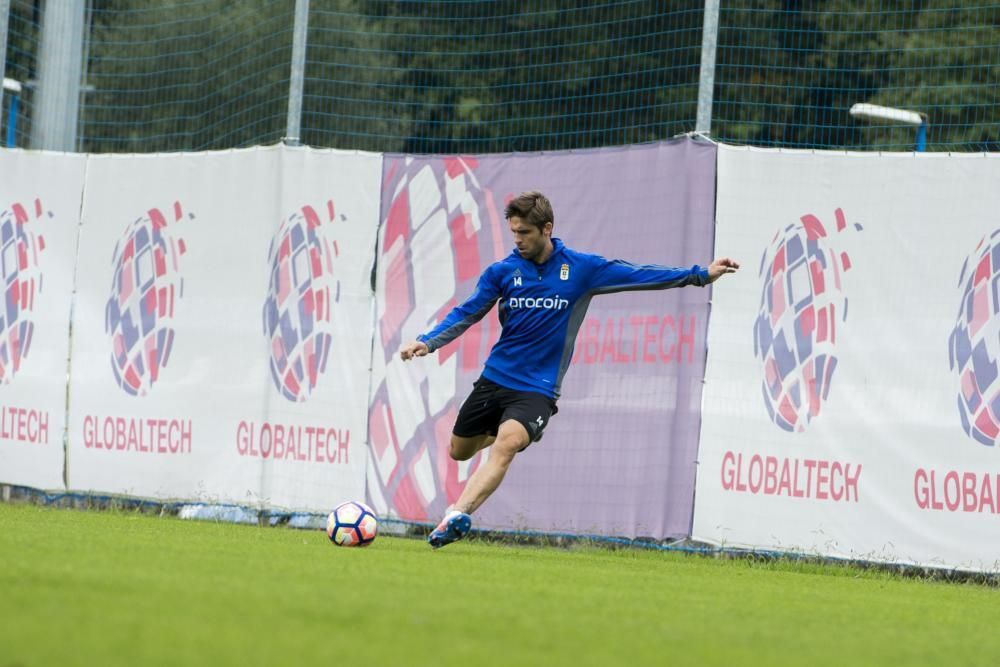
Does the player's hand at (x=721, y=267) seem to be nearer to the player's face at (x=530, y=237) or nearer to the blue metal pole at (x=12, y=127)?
the player's face at (x=530, y=237)

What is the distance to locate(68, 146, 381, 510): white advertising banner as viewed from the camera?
471 inches

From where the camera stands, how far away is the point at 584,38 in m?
12.3

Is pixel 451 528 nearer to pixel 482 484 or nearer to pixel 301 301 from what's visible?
pixel 482 484

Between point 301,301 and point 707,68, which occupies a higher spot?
point 707,68

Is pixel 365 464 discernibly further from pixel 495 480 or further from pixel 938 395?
pixel 938 395

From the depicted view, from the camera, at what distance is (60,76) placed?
14.8 meters

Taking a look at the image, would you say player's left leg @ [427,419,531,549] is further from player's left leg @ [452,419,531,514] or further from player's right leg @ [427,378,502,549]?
player's right leg @ [427,378,502,549]

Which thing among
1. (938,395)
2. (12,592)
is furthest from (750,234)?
(12,592)

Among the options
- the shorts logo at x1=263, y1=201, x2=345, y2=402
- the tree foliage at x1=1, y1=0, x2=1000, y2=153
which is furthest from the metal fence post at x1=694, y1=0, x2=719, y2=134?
the shorts logo at x1=263, y1=201, x2=345, y2=402

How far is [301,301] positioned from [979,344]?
16.5 ft

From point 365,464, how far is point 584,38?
362cm

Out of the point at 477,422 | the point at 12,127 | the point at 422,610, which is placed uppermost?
the point at 12,127

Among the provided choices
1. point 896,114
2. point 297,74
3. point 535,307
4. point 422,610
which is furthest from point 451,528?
point 896,114

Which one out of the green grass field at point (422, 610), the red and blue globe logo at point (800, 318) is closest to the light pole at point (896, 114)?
the red and blue globe logo at point (800, 318)
